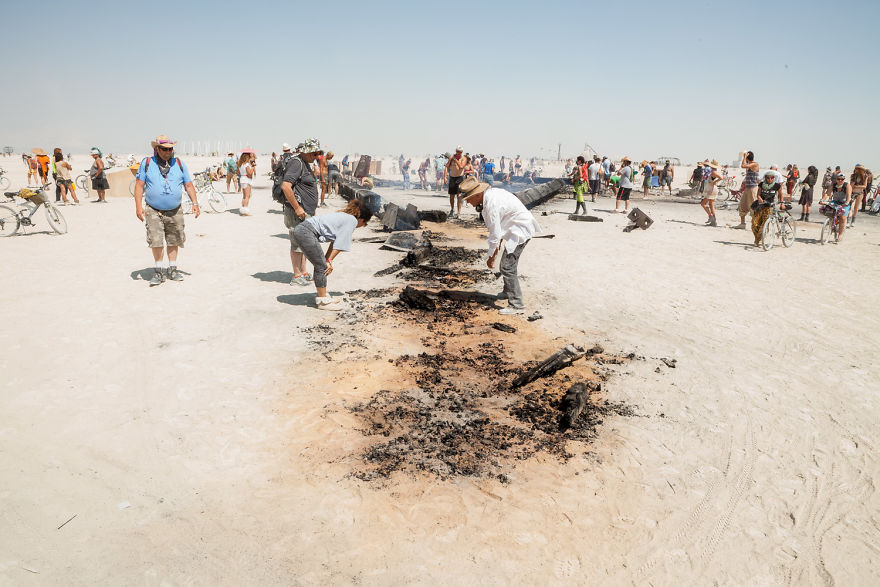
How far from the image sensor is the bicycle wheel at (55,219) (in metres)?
11.7

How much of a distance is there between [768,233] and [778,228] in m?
0.66

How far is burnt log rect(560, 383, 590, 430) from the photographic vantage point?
4.16 m

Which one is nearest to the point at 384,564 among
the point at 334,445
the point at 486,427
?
the point at 334,445

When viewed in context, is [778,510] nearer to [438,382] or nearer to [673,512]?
[673,512]

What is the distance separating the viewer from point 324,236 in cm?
653

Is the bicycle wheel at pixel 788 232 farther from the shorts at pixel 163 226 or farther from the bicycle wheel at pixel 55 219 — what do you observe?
the bicycle wheel at pixel 55 219

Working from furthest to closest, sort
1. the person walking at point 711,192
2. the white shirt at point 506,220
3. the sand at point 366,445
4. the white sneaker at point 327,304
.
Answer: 1. the person walking at point 711,192
2. the white sneaker at point 327,304
3. the white shirt at point 506,220
4. the sand at point 366,445

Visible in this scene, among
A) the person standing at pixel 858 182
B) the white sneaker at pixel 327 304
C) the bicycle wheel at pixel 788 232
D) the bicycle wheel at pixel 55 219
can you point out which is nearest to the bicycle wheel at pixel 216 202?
the bicycle wheel at pixel 55 219

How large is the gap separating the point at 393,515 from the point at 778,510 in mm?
2413

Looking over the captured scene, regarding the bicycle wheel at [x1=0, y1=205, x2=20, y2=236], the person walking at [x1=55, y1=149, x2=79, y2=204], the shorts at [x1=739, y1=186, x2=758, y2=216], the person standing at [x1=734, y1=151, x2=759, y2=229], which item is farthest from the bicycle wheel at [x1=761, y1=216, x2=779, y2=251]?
the person walking at [x1=55, y1=149, x2=79, y2=204]

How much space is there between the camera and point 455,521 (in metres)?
3.08

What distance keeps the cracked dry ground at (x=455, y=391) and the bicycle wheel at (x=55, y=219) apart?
354 inches

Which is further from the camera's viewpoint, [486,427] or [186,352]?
[186,352]

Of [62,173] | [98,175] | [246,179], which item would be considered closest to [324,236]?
[246,179]
